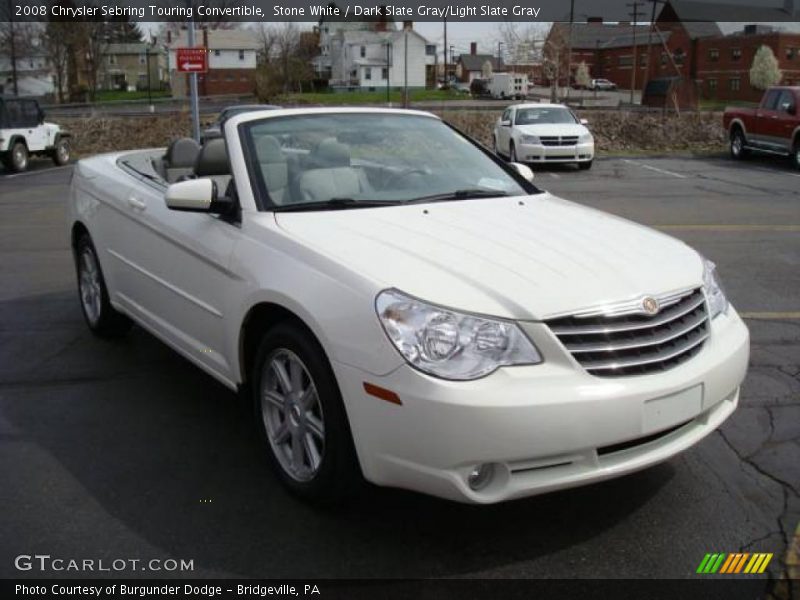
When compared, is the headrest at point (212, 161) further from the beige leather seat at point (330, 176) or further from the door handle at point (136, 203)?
the beige leather seat at point (330, 176)

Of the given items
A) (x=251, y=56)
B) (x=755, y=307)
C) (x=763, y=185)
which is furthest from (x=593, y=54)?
(x=755, y=307)

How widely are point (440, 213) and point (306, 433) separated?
1.23m

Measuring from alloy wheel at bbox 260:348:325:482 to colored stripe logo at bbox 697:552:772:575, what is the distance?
4.73 feet

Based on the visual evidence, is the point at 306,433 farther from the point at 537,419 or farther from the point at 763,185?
the point at 763,185

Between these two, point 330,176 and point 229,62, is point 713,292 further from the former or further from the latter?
point 229,62

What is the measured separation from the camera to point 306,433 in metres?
3.28

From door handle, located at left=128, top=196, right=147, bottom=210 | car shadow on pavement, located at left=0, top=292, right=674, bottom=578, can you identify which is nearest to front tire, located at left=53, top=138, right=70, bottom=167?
door handle, located at left=128, top=196, right=147, bottom=210

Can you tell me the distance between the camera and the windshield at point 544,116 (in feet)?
66.8

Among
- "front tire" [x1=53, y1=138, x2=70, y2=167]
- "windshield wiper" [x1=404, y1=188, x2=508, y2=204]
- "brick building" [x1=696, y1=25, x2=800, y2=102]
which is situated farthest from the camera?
"brick building" [x1=696, y1=25, x2=800, y2=102]

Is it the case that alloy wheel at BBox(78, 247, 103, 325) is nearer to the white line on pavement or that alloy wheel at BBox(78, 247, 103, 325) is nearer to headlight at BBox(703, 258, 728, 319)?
headlight at BBox(703, 258, 728, 319)

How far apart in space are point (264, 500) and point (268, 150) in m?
1.73

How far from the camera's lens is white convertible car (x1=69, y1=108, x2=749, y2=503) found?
9.03 feet

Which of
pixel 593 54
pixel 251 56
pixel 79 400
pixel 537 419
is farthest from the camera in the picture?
pixel 593 54

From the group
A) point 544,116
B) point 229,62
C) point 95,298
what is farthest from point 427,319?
point 229,62
